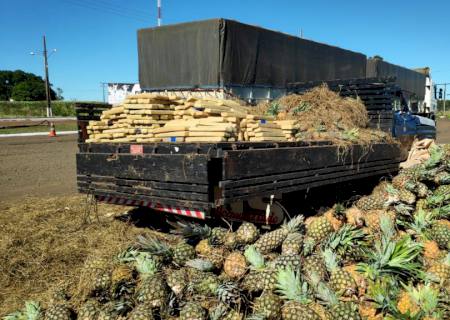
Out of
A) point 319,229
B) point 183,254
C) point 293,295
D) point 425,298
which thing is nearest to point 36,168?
point 183,254

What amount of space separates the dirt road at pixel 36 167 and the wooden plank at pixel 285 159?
19.1 ft

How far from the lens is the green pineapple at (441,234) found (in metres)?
4.93

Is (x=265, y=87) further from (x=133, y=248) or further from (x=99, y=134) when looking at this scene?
(x=133, y=248)

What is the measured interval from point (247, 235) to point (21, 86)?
9916 cm

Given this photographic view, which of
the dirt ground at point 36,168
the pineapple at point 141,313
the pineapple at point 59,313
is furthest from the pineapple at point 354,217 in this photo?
the dirt ground at point 36,168

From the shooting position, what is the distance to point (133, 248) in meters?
4.26

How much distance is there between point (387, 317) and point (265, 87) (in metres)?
8.66

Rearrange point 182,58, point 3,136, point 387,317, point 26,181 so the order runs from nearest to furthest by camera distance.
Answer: point 387,317 → point 26,181 → point 182,58 → point 3,136

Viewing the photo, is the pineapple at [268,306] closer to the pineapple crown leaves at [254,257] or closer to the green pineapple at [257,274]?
the green pineapple at [257,274]

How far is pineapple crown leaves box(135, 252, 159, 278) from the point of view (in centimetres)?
386

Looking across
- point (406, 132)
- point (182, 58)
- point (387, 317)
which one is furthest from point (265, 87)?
point (387, 317)

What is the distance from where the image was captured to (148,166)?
464 cm

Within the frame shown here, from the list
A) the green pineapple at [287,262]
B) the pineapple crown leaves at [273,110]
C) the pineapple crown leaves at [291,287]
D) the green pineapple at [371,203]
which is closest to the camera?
the pineapple crown leaves at [291,287]

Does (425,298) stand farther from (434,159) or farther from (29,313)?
(434,159)
